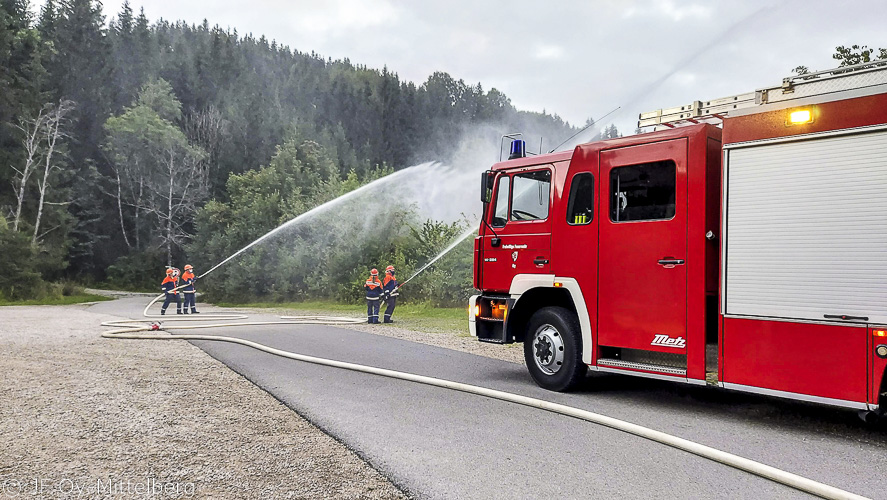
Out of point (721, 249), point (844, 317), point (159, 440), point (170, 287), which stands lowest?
point (159, 440)

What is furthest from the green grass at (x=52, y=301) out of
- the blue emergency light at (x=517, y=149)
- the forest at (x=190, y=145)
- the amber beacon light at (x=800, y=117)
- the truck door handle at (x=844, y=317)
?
the truck door handle at (x=844, y=317)

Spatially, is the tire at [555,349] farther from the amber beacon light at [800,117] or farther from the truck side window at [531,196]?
the amber beacon light at [800,117]

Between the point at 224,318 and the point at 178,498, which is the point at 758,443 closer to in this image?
the point at 178,498

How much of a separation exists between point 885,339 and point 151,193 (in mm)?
55707

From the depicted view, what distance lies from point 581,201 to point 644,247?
996 mm

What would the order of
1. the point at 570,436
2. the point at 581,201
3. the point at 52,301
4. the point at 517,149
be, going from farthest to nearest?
the point at 52,301, the point at 517,149, the point at 581,201, the point at 570,436

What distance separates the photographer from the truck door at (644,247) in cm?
607

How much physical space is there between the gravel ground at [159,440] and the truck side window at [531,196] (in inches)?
140

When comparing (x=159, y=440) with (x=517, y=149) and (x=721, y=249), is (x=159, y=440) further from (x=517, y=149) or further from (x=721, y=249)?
(x=517, y=149)

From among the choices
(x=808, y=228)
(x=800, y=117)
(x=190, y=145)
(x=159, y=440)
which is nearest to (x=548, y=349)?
(x=808, y=228)

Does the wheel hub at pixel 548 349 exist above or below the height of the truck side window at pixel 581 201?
below

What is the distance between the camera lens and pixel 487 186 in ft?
26.4

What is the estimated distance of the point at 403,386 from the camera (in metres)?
7.31

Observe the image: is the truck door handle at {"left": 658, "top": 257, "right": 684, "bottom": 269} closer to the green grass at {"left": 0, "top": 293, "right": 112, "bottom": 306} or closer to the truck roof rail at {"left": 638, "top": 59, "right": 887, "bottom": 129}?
the truck roof rail at {"left": 638, "top": 59, "right": 887, "bottom": 129}
